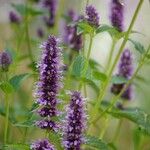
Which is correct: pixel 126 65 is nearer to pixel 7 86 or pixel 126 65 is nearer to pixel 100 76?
pixel 100 76

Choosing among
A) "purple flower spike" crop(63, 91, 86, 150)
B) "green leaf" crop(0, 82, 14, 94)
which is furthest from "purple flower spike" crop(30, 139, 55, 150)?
"green leaf" crop(0, 82, 14, 94)

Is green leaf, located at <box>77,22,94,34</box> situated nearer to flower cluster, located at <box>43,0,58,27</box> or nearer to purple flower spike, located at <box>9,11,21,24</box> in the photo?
flower cluster, located at <box>43,0,58,27</box>

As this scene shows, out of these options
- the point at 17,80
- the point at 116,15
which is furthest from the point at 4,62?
the point at 116,15

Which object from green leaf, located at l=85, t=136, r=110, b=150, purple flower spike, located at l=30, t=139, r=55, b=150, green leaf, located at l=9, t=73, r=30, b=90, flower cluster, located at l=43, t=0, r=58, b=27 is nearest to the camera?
purple flower spike, located at l=30, t=139, r=55, b=150

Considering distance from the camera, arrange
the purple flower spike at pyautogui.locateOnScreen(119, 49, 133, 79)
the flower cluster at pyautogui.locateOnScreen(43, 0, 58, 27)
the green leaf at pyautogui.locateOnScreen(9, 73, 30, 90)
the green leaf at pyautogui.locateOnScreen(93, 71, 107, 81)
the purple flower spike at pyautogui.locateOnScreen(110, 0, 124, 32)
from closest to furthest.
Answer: the green leaf at pyautogui.locateOnScreen(9, 73, 30, 90)
the green leaf at pyautogui.locateOnScreen(93, 71, 107, 81)
the purple flower spike at pyautogui.locateOnScreen(110, 0, 124, 32)
the purple flower spike at pyautogui.locateOnScreen(119, 49, 133, 79)
the flower cluster at pyautogui.locateOnScreen(43, 0, 58, 27)

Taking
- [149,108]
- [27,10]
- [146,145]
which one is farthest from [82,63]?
[149,108]
